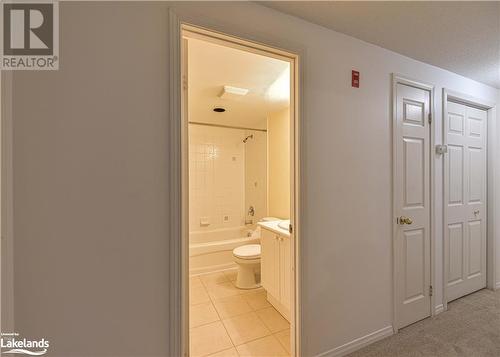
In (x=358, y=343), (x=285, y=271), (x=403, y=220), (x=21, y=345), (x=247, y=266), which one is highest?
(x=403, y=220)

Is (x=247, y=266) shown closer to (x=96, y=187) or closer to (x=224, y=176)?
(x=224, y=176)

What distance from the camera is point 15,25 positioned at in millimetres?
938

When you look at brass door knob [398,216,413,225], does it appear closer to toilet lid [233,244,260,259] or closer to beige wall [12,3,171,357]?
toilet lid [233,244,260,259]

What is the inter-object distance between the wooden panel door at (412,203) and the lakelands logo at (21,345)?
241cm

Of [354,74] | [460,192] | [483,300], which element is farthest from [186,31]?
[483,300]

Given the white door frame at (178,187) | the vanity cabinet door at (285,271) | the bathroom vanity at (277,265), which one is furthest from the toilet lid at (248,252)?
the white door frame at (178,187)

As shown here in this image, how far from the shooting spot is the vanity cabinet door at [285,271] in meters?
1.96

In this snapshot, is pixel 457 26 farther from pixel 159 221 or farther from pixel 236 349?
pixel 236 349

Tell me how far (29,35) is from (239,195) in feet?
12.1

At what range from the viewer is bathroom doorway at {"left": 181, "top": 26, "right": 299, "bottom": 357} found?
1.52m

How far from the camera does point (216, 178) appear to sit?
4.24 meters

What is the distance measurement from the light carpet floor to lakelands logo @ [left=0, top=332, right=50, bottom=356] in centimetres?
195

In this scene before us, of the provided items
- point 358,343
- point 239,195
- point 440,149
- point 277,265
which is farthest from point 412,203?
point 239,195

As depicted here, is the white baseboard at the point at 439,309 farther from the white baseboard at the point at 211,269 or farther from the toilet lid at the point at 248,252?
the white baseboard at the point at 211,269
